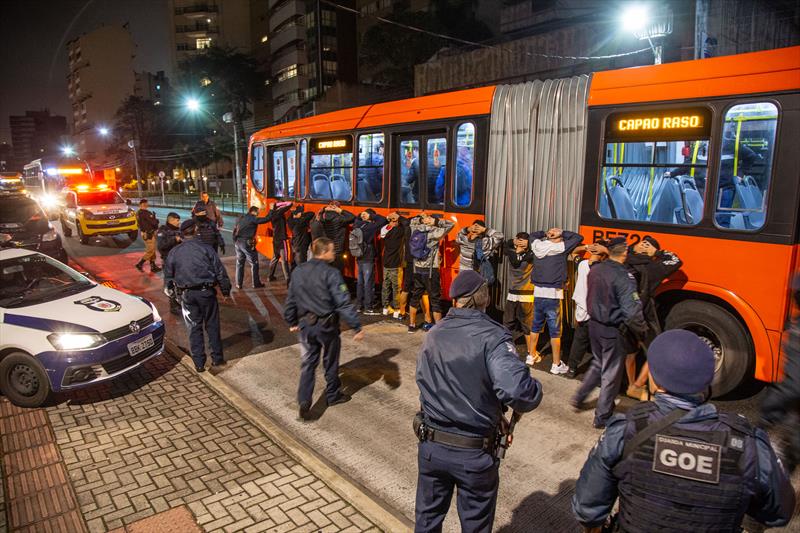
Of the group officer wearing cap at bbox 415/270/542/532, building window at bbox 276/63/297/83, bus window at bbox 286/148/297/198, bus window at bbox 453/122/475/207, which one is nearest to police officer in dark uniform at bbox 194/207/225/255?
bus window at bbox 286/148/297/198

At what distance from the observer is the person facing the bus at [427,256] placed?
27.5 feet

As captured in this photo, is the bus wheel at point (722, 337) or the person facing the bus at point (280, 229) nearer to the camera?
the bus wheel at point (722, 337)

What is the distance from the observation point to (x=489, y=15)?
42312 millimetres

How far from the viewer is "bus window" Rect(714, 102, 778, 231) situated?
222 inches

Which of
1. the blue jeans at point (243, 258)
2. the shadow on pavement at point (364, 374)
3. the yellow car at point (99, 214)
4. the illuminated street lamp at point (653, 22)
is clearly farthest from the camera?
the yellow car at point (99, 214)

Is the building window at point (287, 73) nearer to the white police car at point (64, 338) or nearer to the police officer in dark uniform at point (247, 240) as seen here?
the police officer in dark uniform at point (247, 240)

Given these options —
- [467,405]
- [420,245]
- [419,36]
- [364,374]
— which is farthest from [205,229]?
[419,36]

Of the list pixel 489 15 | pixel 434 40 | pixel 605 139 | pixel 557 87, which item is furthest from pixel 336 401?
pixel 489 15

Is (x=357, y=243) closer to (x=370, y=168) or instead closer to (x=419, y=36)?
(x=370, y=168)

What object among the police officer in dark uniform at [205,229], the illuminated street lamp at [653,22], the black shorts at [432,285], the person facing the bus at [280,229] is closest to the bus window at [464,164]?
the black shorts at [432,285]

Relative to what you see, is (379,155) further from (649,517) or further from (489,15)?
(489,15)

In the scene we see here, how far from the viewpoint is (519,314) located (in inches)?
298

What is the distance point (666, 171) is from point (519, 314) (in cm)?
270

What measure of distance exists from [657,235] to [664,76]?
1965 millimetres
